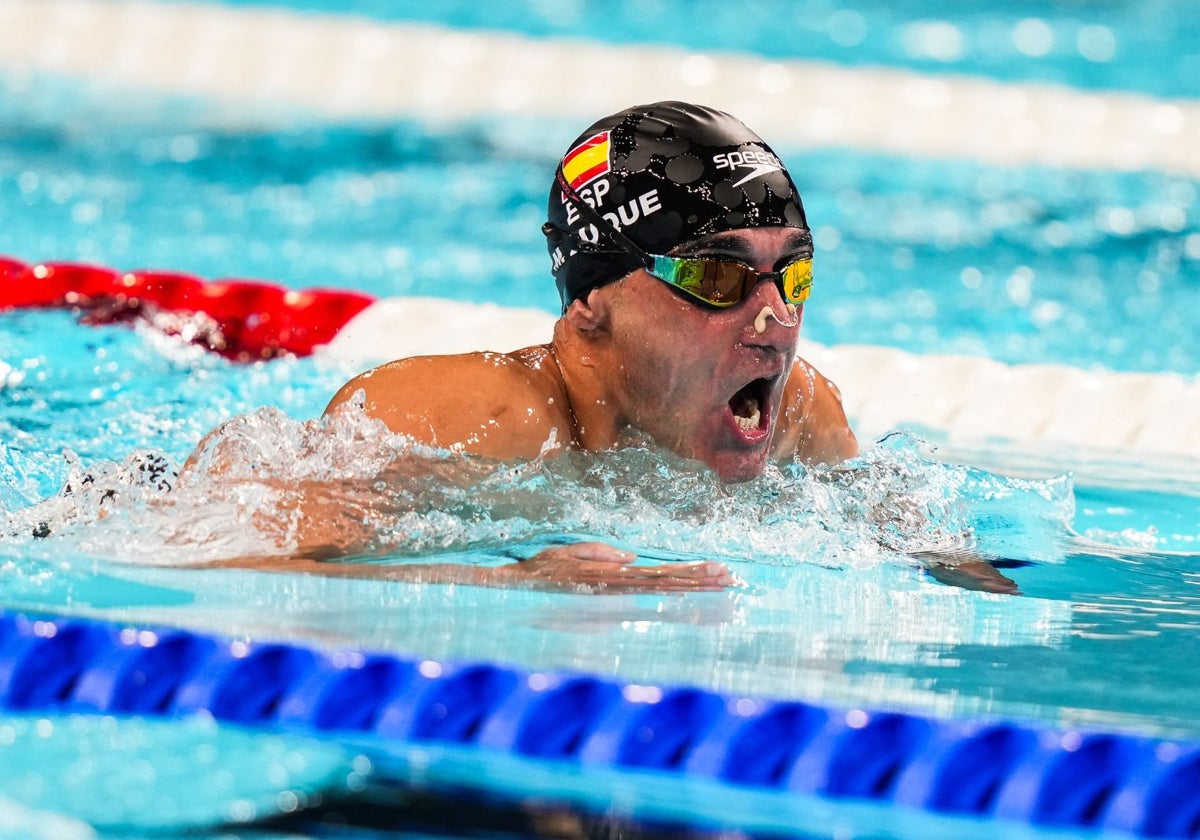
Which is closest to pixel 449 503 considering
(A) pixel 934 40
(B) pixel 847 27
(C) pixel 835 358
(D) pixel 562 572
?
(D) pixel 562 572

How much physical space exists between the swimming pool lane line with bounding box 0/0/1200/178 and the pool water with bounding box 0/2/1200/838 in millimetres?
1384

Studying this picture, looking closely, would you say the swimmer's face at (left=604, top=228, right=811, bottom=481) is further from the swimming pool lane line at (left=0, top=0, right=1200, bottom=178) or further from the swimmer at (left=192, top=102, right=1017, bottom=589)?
the swimming pool lane line at (left=0, top=0, right=1200, bottom=178)

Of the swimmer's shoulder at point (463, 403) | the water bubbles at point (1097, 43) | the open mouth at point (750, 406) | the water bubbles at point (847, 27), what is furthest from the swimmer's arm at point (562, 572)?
the water bubbles at point (1097, 43)

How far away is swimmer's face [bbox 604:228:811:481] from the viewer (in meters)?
2.72

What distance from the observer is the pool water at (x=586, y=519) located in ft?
6.66

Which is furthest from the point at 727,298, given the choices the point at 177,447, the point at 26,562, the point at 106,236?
the point at 106,236

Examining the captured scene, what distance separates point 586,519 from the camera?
2.82 m

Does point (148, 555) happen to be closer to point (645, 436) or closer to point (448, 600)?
point (448, 600)

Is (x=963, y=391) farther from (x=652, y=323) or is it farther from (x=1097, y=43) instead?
(x=1097, y=43)

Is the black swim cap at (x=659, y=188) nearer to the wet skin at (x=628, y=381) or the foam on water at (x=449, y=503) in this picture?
the wet skin at (x=628, y=381)

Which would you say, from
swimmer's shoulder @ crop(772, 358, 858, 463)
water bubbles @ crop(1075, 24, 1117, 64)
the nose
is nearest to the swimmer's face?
the nose

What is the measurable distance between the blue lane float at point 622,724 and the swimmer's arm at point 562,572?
1.32 feet

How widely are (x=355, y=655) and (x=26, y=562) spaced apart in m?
0.71

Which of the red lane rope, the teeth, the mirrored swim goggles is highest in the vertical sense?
the mirrored swim goggles
